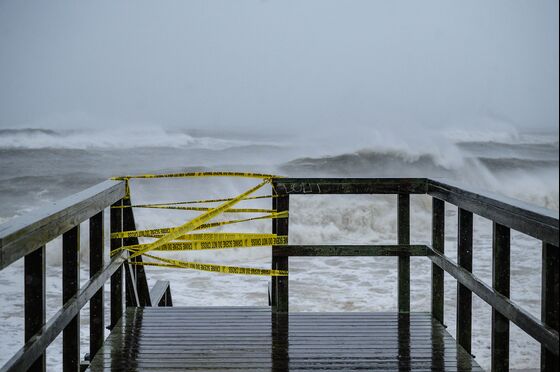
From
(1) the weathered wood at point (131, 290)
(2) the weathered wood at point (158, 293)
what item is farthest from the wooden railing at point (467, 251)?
(2) the weathered wood at point (158, 293)

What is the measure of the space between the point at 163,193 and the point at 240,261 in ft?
42.1

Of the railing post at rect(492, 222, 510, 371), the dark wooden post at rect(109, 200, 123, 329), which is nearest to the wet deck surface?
the dark wooden post at rect(109, 200, 123, 329)

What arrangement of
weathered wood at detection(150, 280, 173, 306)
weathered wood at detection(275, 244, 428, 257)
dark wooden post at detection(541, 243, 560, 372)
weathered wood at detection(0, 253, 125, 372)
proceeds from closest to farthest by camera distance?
weathered wood at detection(0, 253, 125, 372)
dark wooden post at detection(541, 243, 560, 372)
weathered wood at detection(275, 244, 428, 257)
weathered wood at detection(150, 280, 173, 306)

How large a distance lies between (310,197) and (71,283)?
23.5 m

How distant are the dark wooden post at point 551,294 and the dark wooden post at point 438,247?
1829 mm

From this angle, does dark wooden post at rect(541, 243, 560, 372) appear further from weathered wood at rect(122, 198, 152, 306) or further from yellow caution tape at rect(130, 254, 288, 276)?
weathered wood at rect(122, 198, 152, 306)

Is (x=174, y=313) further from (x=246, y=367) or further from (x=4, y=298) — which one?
(x=4, y=298)

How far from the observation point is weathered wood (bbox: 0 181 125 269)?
7.15 ft

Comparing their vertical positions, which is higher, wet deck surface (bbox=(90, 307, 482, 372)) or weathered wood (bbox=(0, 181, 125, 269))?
weathered wood (bbox=(0, 181, 125, 269))

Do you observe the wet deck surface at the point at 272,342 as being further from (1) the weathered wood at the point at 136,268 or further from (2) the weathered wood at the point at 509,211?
(2) the weathered wood at the point at 509,211

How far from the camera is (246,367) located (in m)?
3.60

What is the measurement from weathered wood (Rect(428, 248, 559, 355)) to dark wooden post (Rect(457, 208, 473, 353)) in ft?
0.20

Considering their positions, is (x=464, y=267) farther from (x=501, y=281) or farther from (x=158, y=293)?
(x=158, y=293)

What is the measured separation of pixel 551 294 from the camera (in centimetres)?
243
